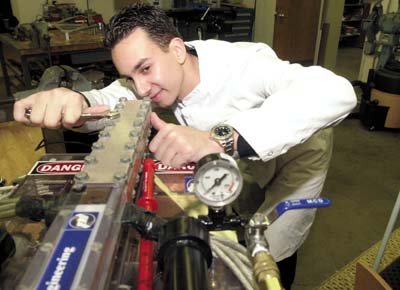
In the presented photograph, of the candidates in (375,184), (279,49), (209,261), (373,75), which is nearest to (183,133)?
(209,261)

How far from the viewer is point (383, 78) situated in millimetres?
2982

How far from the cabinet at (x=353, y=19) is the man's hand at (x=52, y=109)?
5.76 metres

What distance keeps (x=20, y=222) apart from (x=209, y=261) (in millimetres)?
391

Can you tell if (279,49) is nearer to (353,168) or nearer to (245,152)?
(353,168)

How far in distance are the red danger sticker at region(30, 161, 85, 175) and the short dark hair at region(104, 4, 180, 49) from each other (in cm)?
33

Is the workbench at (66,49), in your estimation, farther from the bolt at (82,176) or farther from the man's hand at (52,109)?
the bolt at (82,176)

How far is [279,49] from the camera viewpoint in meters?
4.61

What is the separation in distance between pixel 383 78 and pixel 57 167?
114 inches

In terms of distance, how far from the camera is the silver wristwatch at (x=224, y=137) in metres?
0.68

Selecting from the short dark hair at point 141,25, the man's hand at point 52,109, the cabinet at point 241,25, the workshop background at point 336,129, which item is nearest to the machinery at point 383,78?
the workshop background at point 336,129

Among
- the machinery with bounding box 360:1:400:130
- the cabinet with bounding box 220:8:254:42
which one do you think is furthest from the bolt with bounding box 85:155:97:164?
the machinery with bounding box 360:1:400:130

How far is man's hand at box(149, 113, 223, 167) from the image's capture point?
26.0 inches

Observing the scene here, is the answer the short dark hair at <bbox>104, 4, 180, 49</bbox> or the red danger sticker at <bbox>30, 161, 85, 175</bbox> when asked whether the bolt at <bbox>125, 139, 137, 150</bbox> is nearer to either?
the red danger sticker at <bbox>30, 161, 85, 175</bbox>

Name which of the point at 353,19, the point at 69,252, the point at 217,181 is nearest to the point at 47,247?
the point at 69,252
